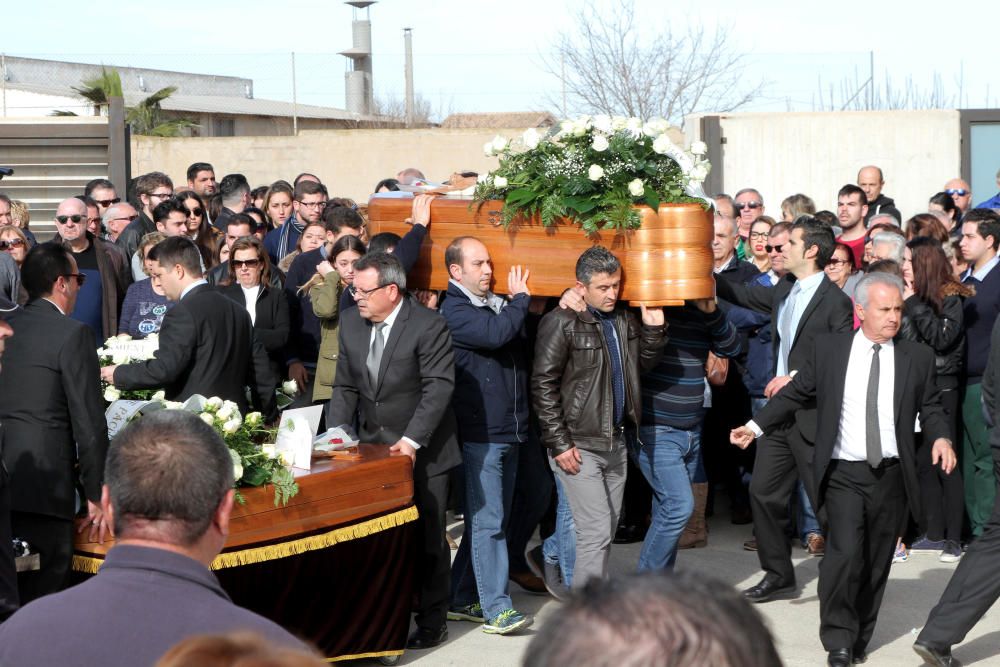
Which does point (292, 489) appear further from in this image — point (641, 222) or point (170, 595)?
point (170, 595)

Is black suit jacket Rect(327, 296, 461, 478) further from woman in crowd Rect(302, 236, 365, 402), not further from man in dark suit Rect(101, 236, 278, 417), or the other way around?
woman in crowd Rect(302, 236, 365, 402)

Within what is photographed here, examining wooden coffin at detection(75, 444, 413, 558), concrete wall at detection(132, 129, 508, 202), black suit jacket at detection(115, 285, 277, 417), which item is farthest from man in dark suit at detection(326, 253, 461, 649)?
concrete wall at detection(132, 129, 508, 202)

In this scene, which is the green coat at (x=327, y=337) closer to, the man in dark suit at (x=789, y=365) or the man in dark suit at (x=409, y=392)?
the man in dark suit at (x=409, y=392)

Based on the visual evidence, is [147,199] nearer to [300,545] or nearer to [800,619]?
[300,545]

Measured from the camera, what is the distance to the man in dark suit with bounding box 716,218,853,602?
7566 millimetres

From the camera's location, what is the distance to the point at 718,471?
974cm

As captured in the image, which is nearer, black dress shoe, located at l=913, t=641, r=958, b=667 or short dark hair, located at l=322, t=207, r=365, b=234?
black dress shoe, located at l=913, t=641, r=958, b=667

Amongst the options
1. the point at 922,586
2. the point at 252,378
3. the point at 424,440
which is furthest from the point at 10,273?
the point at 922,586

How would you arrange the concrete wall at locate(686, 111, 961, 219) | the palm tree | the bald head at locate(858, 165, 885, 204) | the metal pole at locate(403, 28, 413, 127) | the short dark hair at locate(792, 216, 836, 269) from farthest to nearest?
the metal pole at locate(403, 28, 413, 127), the palm tree, the concrete wall at locate(686, 111, 961, 219), the bald head at locate(858, 165, 885, 204), the short dark hair at locate(792, 216, 836, 269)

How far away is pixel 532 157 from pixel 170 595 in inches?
177

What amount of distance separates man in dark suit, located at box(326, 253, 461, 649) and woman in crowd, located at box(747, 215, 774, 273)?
13.5ft

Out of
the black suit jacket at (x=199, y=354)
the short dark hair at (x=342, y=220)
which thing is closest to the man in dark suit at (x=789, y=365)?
the short dark hair at (x=342, y=220)

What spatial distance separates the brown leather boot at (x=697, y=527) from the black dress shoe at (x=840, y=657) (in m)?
2.44

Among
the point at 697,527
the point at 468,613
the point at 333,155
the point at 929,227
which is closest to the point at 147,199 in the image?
the point at 468,613
